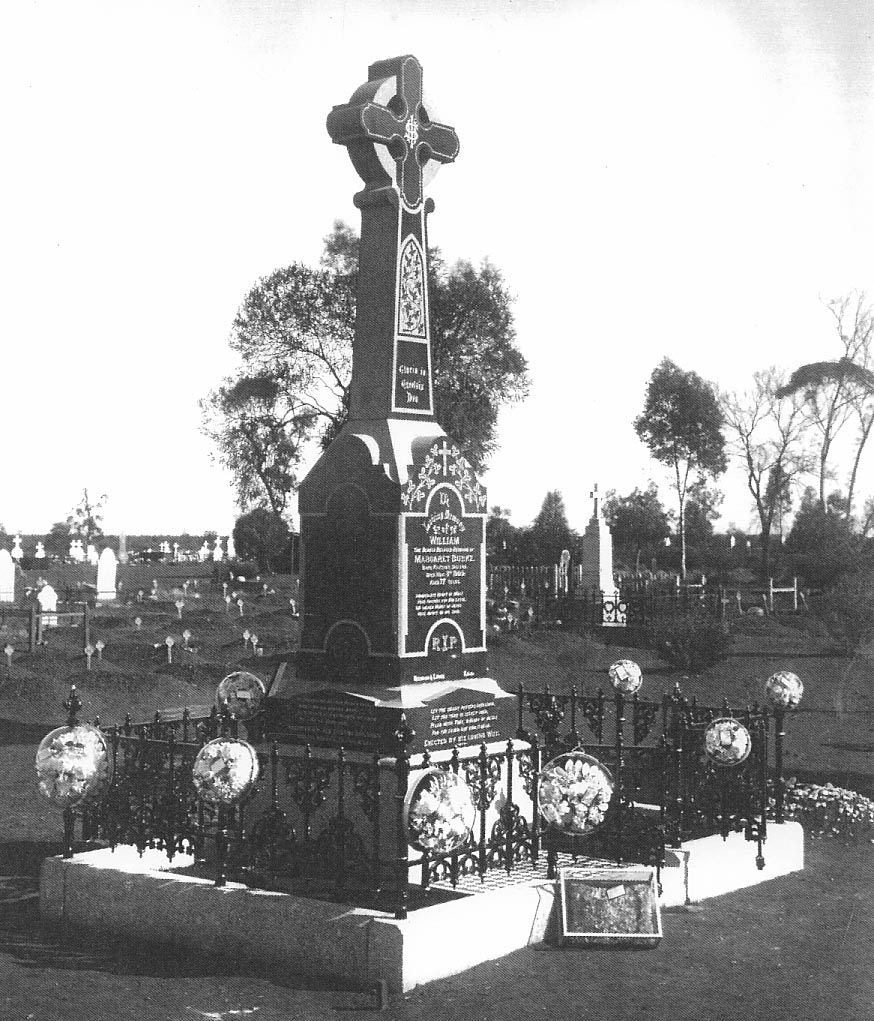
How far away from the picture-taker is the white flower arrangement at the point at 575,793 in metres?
7.71

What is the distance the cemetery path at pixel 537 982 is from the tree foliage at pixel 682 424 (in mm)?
40710

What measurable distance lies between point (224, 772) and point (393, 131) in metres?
5.20

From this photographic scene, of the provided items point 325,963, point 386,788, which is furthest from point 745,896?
point 325,963

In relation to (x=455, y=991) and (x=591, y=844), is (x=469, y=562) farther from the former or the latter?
(x=455, y=991)

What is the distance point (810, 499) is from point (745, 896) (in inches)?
1692

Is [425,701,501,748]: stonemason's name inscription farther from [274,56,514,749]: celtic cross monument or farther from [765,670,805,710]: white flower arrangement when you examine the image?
[765,670,805,710]: white flower arrangement

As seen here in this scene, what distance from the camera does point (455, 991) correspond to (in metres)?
6.89

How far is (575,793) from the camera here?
771cm

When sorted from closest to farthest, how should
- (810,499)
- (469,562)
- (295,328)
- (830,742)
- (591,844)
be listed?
(591,844), (469,562), (830,742), (295,328), (810,499)

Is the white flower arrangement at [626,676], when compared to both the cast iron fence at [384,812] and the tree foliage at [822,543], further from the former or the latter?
the tree foliage at [822,543]

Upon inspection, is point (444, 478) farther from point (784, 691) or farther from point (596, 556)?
point (596, 556)

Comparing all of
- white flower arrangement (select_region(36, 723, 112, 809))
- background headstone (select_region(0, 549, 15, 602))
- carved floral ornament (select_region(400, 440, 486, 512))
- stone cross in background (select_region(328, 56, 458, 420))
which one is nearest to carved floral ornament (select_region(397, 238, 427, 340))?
stone cross in background (select_region(328, 56, 458, 420))

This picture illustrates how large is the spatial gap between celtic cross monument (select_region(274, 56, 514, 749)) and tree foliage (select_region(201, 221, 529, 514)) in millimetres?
20689

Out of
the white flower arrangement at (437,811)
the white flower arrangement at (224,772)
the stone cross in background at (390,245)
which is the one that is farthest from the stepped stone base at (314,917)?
the stone cross in background at (390,245)
